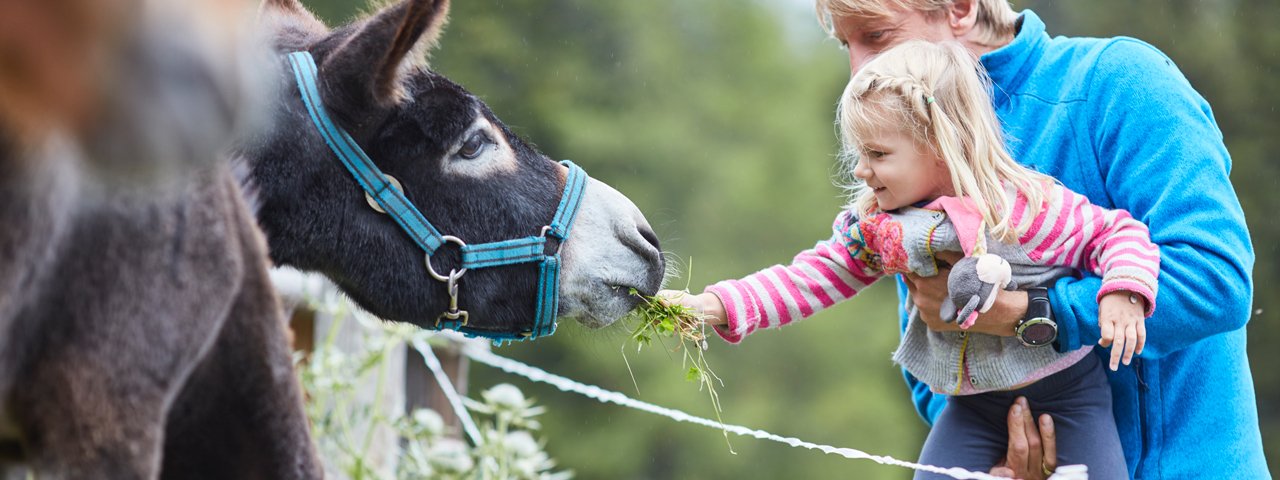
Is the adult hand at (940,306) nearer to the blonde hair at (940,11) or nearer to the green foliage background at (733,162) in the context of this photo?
the blonde hair at (940,11)

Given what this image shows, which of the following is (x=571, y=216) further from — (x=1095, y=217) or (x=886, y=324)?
(x=886, y=324)

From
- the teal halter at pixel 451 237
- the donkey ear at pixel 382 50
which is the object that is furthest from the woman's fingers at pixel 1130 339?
the donkey ear at pixel 382 50

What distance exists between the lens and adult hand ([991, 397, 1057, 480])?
2242mm

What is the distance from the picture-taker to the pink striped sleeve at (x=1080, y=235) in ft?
6.84

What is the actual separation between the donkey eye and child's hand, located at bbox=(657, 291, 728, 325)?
48 cm

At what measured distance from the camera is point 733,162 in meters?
18.1

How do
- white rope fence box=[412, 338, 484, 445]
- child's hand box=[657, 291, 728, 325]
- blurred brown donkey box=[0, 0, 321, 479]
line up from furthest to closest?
white rope fence box=[412, 338, 484, 445] → child's hand box=[657, 291, 728, 325] → blurred brown donkey box=[0, 0, 321, 479]

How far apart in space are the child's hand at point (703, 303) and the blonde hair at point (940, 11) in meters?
0.71

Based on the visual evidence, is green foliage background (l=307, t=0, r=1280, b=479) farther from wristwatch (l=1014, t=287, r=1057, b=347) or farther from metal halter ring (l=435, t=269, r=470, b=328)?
wristwatch (l=1014, t=287, r=1057, b=347)

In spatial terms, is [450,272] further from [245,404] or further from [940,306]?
[940,306]

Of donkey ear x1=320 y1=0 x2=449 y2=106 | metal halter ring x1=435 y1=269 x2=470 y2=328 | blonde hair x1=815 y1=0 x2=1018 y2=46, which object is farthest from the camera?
blonde hair x1=815 y1=0 x2=1018 y2=46

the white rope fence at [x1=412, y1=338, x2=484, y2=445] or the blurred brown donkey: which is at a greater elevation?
the blurred brown donkey

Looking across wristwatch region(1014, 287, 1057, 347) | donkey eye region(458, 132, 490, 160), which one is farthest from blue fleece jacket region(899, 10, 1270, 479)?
donkey eye region(458, 132, 490, 160)

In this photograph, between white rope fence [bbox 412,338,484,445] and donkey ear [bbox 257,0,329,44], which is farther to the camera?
white rope fence [bbox 412,338,484,445]
